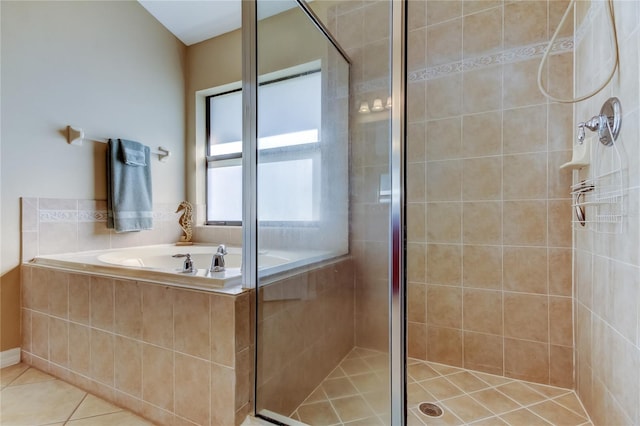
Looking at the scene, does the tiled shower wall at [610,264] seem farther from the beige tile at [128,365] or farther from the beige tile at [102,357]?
the beige tile at [102,357]

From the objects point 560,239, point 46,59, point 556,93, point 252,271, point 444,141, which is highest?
point 46,59

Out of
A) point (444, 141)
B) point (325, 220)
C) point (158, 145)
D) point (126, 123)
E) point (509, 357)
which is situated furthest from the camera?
point (158, 145)

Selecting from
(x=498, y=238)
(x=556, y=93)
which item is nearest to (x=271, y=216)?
(x=498, y=238)

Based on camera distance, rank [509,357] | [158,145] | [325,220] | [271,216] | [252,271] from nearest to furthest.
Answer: [252,271] → [271,216] → [325,220] → [509,357] → [158,145]

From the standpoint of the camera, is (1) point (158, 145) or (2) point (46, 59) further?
(1) point (158, 145)

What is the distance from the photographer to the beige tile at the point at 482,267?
5.63 ft

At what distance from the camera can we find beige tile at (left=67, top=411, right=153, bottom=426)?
1277 millimetres

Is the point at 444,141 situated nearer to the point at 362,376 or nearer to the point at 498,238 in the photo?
the point at 498,238

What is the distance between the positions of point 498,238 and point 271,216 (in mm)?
1308

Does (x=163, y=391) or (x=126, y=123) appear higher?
(x=126, y=123)

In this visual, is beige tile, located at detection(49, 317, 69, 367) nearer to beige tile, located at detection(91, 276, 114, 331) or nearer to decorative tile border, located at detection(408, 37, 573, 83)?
beige tile, located at detection(91, 276, 114, 331)

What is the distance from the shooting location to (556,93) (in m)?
1.58

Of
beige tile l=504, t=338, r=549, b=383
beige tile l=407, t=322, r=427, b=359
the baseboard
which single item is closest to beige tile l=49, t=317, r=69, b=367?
the baseboard

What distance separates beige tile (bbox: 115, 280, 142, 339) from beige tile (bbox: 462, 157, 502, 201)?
71.9 inches
